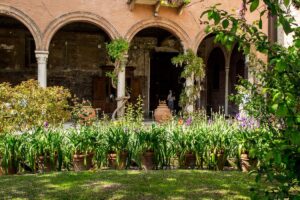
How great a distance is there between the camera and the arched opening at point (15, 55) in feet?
57.1

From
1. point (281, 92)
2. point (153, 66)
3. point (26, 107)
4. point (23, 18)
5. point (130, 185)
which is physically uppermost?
point (23, 18)

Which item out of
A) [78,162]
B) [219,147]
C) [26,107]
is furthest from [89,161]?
[219,147]

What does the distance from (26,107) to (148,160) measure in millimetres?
2823

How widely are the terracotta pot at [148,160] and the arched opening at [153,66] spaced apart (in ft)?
39.6

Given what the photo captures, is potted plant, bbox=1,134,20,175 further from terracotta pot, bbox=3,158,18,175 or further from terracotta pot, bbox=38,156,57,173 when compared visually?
terracotta pot, bbox=38,156,57,173

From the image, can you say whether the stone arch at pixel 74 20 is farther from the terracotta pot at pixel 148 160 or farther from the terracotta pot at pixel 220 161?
the terracotta pot at pixel 220 161

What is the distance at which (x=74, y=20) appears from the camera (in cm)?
1404

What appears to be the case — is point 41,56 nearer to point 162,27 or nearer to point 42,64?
point 42,64

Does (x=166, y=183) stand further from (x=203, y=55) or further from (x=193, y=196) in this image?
(x=203, y=55)

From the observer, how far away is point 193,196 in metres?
4.89

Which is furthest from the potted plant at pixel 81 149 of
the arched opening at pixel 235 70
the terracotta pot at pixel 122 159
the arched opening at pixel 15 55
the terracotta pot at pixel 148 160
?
the arched opening at pixel 235 70

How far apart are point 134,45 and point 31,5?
21.6ft

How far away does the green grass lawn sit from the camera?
16.2 feet

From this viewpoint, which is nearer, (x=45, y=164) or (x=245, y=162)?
(x=45, y=164)
